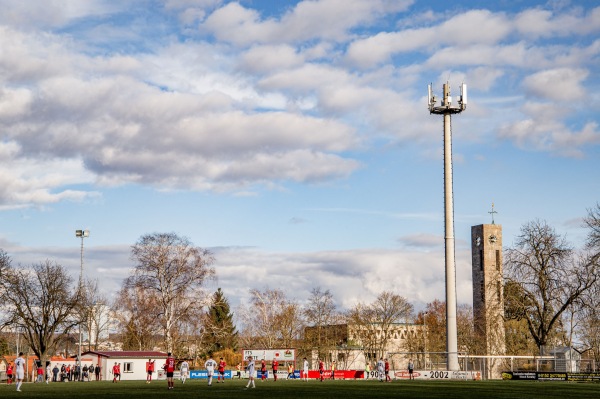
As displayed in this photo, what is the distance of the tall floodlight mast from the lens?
77.0 m

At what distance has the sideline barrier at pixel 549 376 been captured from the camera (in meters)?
66.9

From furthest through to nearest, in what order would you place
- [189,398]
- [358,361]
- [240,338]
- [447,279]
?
[358,361] → [240,338] → [447,279] → [189,398]

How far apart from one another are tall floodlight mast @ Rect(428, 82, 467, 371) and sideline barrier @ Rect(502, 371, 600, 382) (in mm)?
5537

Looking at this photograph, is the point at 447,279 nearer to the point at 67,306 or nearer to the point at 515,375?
the point at 515,375

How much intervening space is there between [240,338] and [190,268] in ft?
122

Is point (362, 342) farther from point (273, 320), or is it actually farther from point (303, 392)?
point (303, 392)

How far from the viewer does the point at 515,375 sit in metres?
72.8

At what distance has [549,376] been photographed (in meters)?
69.1

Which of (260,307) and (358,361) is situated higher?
(260,307)

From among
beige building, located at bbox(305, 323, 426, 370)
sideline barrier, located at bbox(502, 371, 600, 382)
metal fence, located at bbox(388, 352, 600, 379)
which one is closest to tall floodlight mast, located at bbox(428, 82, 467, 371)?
metal fence, located at bbox(388, 352, 600, 379)

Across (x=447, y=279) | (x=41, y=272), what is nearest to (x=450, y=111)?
(x=447, y=279)

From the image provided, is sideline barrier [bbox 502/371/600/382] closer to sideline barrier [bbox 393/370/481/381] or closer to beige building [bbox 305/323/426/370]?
sideline barrier [bbox 393/370/481/381]

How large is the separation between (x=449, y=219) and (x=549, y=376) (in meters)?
18.2

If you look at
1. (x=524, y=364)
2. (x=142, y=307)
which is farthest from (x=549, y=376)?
(x=142, y=307)
